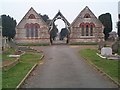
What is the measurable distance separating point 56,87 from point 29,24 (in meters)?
59.1

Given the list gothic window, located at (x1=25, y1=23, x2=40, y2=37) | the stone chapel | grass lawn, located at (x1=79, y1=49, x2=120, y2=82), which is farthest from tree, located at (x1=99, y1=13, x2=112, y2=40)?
grass lawn, located at (x1=79, y1=49, x2=120, y2=82)

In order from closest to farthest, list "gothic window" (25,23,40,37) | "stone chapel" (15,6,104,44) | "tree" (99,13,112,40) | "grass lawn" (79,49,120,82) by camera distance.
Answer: "grass lawn" (79,49,120,82) < "stone chapel" (15,6,104,44) < "gothic window" (25,23,40,37) < "tree" (99,13,112,40)

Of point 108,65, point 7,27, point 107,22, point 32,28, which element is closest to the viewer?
point 108,65

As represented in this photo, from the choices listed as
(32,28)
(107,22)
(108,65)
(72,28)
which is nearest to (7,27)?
(32,28)

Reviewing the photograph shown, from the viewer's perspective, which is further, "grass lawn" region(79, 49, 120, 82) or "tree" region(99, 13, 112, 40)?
"tree" region(99, 13, 112, 40)

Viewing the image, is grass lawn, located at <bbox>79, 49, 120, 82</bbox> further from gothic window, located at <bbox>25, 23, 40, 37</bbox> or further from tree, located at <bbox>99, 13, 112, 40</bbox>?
tree, located at <bbox>99, 13, 112, 40</bbox>

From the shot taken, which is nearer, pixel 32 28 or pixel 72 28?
pixel 72 28

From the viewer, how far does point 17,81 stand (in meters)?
19.8

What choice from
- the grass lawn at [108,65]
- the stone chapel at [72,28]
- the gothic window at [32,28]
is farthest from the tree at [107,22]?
the grass lawn at [108,65]

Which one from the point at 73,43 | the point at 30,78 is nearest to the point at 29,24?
the point at 73,43

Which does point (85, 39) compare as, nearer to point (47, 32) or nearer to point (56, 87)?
point (47, 32)

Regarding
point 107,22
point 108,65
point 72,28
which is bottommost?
point 108,65

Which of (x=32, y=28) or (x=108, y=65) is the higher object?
(x=32, y=28)

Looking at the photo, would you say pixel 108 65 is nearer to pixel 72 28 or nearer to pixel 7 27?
pixel 72 28
